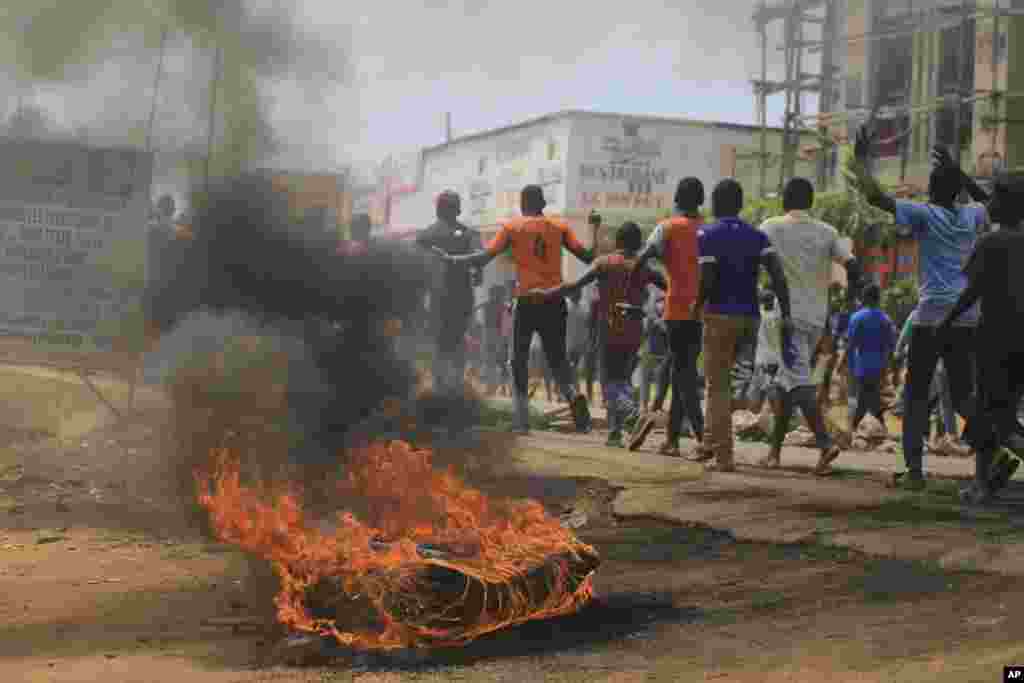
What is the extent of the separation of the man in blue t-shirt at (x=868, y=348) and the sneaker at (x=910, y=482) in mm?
5282

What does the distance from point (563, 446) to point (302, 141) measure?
288cm

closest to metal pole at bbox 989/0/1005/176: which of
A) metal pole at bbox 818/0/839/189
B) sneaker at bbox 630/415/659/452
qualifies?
metal pole at bbox 818/0/839/189

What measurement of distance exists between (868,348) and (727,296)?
5.02m

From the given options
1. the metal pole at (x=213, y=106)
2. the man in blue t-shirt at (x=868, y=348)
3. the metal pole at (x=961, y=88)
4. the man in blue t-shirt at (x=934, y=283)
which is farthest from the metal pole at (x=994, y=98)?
the metal pole at (x=213, y=106)

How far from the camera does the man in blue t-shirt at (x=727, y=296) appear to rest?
8602 mm

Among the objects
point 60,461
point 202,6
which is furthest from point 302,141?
point 60,461

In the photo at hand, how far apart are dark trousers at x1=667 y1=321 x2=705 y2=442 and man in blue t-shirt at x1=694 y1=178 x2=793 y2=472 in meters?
0.68

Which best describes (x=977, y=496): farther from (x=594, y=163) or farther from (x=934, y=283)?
(x=594, y=163)

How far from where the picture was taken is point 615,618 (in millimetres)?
5348

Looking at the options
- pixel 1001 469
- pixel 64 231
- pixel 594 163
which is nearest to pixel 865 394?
pixel 1001 469

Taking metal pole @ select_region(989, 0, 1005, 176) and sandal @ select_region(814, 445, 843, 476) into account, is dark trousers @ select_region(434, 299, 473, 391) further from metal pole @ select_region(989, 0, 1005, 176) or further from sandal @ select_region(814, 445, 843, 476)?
metal pole @ select_region(989, 0, 1005, 176)

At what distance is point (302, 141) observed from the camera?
28.4 ft

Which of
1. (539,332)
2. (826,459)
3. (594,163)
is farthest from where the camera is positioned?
(594,163)

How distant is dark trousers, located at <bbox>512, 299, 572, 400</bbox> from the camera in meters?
10.5
